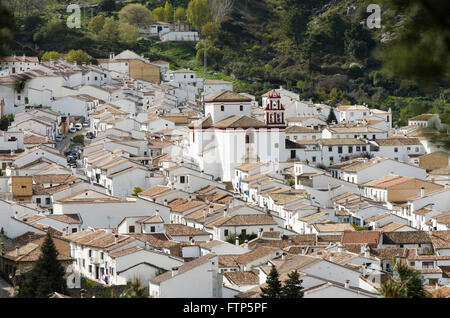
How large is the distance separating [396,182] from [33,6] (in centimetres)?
5078

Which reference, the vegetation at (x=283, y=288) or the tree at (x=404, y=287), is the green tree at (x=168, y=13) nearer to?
the tree at (x=404, y=287)

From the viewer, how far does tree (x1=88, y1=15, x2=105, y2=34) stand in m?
82.2

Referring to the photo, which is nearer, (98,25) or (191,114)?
(191,114)

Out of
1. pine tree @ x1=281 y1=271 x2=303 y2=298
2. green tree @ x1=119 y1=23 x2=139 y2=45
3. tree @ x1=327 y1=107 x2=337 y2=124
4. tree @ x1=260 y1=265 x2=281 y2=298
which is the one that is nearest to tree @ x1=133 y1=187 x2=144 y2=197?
tree @ x1=260 y1=265 x2=281 y2=298

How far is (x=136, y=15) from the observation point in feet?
282

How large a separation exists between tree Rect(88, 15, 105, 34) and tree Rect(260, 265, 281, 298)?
61.7 metres

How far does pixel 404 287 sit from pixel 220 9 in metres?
72.6

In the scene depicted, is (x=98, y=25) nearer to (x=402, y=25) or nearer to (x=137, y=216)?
(x=137, y=216)

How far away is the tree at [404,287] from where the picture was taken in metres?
13.8

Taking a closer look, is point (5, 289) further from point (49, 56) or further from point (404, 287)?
point (49, 56)

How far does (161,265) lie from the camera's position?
26188 millimetres

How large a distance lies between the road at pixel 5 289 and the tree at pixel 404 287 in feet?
25.3
